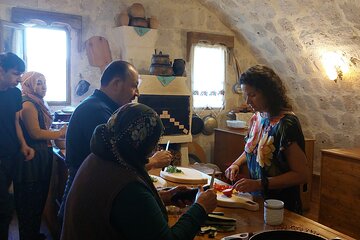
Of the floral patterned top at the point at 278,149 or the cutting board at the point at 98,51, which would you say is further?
the cutting board at the point at 98,51

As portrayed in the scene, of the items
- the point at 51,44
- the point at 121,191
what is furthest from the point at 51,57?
the point at 121,191

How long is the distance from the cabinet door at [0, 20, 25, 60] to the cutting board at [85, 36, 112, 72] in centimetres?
66

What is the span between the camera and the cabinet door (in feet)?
11.8

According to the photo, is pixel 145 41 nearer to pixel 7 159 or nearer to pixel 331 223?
pixel 7 159

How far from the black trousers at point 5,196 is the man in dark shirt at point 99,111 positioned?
720 millimetres

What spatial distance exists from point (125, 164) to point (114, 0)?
3.45m

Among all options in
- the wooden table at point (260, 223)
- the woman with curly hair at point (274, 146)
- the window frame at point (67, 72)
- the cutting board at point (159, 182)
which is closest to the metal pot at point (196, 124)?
the window frame at point (67, 72)

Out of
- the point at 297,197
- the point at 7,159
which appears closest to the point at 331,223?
the point at 297,197

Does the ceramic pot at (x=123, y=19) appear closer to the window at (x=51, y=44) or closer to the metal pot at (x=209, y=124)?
the window at (x=51, y=44)

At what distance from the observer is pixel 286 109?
191cm

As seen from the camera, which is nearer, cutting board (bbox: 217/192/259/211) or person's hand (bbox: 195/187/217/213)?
person's hand (bbox: 195/187/217/213)

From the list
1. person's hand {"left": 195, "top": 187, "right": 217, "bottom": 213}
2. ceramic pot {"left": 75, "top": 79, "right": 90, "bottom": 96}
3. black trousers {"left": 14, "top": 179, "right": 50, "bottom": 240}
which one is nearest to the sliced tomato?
person's hand {"left": 195, "top": 187, "right": 217, "bottom": 213}

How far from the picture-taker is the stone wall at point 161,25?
3.96 metres

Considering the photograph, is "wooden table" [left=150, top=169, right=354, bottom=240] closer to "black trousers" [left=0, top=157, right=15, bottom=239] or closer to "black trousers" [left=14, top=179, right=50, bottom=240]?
"black trousers" [left=0, top=157, right=15, bottom=239]
